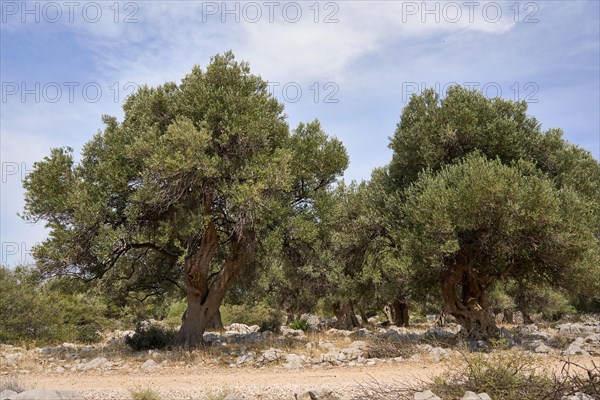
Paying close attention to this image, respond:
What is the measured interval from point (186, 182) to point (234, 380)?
22.8ft

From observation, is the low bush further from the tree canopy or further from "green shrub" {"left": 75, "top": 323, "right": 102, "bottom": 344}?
"green shrub" {"left": 75, "top": 323, "right": 102, "bottom": 344}

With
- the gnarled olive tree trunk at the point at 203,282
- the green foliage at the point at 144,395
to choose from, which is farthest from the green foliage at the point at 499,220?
the green foliage at the point at 144,395

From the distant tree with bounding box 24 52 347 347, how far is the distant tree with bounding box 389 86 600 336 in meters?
3.74

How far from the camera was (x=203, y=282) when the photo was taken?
19.0m

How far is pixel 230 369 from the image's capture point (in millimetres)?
14961

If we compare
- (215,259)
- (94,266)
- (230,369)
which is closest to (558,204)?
(230,369)

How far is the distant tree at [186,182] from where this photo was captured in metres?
16.2

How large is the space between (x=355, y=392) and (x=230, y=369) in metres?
6.26

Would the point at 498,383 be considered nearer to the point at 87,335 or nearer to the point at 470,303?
the point at 470,303

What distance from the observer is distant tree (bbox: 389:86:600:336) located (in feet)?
51.6

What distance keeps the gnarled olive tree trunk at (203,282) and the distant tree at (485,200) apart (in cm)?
657

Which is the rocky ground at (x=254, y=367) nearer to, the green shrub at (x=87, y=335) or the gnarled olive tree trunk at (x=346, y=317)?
the green shrub at (x=87, y=335)

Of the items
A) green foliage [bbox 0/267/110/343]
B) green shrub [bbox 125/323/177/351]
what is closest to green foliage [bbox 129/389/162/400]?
green shrub [bbox 125/323/177/351]

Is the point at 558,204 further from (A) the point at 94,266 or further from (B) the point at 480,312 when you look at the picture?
(A) the point at 94,266
